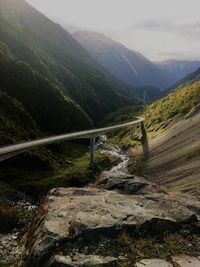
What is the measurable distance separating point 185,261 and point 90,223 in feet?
15.3

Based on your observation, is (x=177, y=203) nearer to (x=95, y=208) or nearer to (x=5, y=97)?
(x=95, y=208)

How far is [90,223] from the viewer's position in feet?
58.1

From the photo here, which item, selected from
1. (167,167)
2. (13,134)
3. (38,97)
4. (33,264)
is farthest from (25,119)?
(33,264)

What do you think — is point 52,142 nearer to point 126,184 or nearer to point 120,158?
point 120,158

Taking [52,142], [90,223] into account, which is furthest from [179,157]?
[90,223]

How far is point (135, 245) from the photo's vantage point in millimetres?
16578

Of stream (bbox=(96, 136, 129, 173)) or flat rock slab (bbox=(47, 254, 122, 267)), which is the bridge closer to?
stream (bbox=(96, 136, 129, 173))

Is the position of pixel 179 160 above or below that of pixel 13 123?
below

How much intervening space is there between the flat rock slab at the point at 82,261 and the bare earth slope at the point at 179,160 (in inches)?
1028

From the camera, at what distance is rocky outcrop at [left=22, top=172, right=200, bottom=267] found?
16.2m

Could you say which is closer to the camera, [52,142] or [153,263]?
[153,263]

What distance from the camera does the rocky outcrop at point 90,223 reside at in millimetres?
16172

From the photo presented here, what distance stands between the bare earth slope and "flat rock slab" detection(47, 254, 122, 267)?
26.1 meters

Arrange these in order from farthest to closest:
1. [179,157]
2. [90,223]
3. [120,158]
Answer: [120,158] → [179,157] → [90,223]
